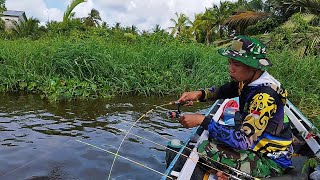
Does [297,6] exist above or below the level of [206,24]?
below

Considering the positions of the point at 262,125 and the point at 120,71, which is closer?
the point at 262,125

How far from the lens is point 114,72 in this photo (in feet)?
31.3

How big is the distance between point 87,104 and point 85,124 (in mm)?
1592

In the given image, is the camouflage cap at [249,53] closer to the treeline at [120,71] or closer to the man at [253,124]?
the man at [253,124]

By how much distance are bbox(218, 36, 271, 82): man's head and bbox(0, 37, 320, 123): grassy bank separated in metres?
5.83

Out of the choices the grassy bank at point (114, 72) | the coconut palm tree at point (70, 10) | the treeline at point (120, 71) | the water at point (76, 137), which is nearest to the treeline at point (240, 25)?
the coconut palm tree at point (70, 10)

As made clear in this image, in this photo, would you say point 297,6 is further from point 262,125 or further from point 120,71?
point 262,125

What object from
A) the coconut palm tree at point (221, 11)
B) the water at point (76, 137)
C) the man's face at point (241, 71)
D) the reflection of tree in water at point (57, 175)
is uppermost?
the coconut palm tree at point (221, 11)

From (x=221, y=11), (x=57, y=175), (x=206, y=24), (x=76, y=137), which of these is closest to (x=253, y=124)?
(x=57, y=175)

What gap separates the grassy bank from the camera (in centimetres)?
891

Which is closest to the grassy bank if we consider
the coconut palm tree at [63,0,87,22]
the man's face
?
the man's face

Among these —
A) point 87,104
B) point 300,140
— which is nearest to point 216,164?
point 300,140

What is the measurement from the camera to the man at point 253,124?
263 cm

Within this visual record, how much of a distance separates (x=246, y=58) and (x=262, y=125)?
54 centimetres
